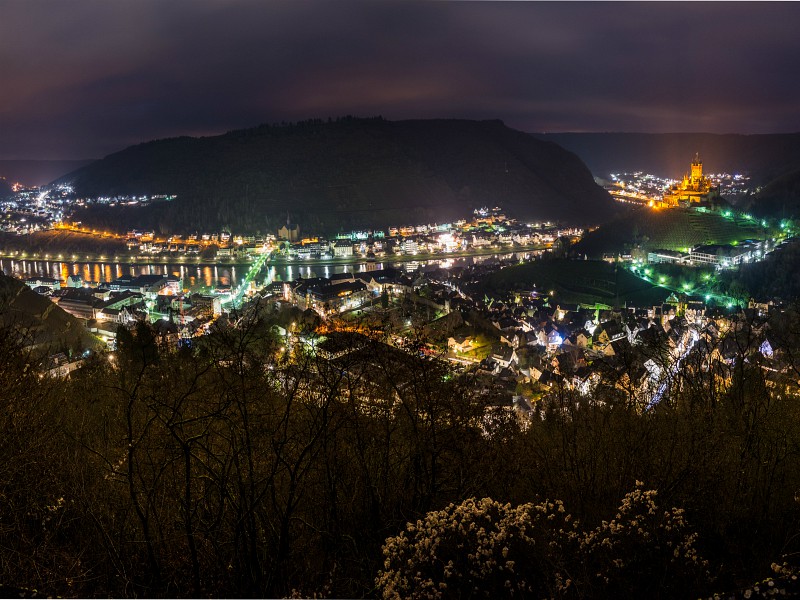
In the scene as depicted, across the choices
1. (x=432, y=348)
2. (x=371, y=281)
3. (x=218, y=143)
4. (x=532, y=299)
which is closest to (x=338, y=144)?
(x=218, y=143)

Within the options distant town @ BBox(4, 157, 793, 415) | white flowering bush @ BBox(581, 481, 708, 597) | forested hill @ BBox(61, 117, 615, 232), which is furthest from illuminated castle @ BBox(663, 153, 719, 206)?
white flowering bush @ BBox(581, 481, 708, 597)

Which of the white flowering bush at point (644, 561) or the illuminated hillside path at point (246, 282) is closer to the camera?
the white flowering bush at point (644, 561)

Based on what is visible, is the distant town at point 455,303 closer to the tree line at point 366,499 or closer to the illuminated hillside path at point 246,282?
the illuminated hillside path at point 246,282

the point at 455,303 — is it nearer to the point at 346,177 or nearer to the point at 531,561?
the point at 531,561

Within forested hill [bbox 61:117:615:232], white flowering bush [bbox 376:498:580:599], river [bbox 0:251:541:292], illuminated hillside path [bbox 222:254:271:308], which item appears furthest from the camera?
forested hill [bbox 61:117:615:232]

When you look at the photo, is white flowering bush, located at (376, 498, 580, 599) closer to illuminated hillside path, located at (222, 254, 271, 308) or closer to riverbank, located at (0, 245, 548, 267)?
illuminated hillside path, located at (222, 254, 271, 308)

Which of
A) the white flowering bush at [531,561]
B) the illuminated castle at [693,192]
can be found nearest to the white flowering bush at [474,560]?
the white flowering bush at [531,561]
